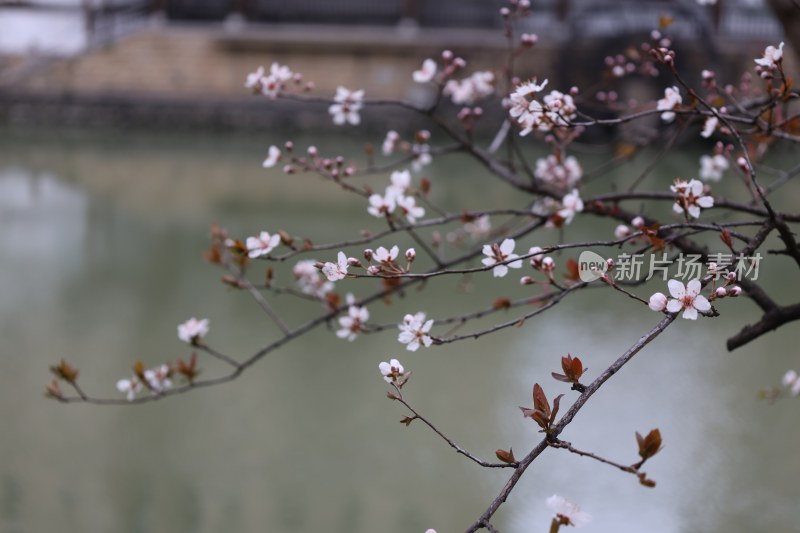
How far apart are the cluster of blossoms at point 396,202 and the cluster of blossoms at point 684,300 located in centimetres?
56

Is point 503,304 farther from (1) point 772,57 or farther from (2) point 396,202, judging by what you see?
(1) point 772,57

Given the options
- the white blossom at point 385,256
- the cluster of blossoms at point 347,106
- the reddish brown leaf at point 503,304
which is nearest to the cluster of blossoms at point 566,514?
the white blossom at point 385,256

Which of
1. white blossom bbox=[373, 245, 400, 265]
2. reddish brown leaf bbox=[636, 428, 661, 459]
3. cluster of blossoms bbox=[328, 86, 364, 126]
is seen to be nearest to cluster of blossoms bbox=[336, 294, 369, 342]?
cluster of blossoms bbox=[328, 86, 364, 126]

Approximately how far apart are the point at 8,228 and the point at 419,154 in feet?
14.7

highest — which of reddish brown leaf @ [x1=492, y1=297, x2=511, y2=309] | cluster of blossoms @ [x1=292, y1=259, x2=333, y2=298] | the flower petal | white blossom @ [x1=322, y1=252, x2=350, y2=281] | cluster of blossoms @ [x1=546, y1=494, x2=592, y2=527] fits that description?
the flower petal

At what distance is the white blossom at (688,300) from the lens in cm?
88

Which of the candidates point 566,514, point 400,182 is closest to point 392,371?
point 566,514

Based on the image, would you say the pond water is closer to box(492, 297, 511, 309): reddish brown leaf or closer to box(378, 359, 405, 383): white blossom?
box(492, 297, 511, 309): reddish brown leaf

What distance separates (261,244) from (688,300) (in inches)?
26.5

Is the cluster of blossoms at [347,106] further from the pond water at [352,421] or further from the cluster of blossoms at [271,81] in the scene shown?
the pond water at [352,421]

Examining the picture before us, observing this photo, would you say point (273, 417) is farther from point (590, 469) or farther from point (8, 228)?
point (8, 228)

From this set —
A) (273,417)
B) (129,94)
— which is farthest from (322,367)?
(129,94)

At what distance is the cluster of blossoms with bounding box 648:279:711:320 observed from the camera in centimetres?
88

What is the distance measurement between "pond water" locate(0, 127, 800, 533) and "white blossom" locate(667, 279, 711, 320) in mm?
1402
